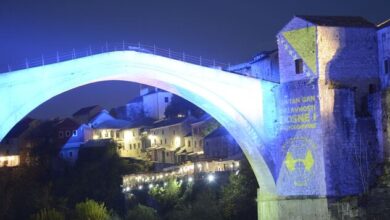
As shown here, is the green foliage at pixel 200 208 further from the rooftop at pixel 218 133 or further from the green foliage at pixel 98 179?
the rooftop at pixel 218 133

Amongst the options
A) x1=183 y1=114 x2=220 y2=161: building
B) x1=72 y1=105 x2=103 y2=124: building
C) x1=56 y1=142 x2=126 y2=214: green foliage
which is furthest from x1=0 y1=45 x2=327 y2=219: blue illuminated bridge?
x1=72 y1=105 x2=103 y2=124: building

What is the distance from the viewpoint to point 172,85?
27.4 metres

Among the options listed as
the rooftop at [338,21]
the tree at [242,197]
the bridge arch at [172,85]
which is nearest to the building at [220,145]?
the tree at [242,197]

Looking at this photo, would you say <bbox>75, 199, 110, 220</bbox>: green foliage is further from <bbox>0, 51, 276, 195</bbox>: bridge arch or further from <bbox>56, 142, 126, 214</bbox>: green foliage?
<bbox>56, 142, 126, 214</bbox>: green foliage

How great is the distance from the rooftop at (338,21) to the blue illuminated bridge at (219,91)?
2.97 metres

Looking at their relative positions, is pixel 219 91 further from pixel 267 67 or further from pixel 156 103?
pixel 156 103

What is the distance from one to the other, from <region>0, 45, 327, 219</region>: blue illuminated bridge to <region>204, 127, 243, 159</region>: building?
2371 centimetres

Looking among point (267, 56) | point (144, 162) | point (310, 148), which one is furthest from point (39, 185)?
point (310, 148)

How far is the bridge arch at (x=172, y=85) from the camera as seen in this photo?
2381 centimetres

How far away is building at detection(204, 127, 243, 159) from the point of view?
176 feet

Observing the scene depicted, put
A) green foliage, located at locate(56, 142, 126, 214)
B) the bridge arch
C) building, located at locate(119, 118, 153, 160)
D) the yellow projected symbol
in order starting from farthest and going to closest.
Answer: building, located at locate(119, 118, 153, 160), green foliage, located at locate(56, 142, 126, 214), the yellow projected symbol, the bridge arch

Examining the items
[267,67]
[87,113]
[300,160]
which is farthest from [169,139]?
[300,160]

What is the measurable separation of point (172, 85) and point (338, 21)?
21.7ft

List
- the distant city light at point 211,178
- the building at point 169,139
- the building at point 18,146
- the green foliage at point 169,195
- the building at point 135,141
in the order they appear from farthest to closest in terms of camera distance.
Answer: the building at point 135,141, the building at point 18,146, the building at point 169,139, the green foliage at point 169,195, the distant city light at point 211,178
